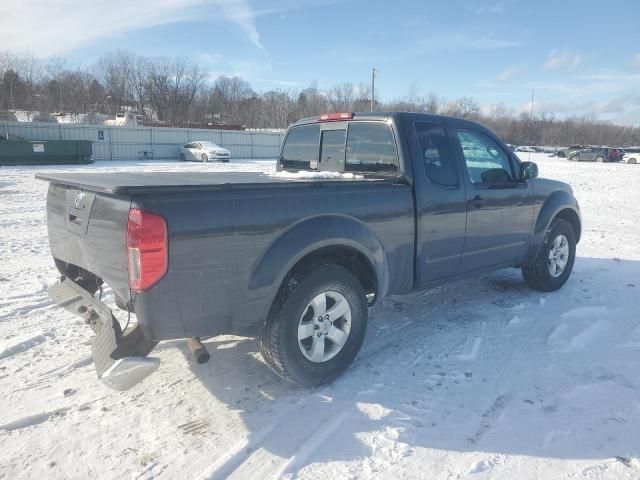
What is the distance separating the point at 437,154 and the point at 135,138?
1351 inches

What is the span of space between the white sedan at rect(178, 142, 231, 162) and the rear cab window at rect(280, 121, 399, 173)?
28549mm

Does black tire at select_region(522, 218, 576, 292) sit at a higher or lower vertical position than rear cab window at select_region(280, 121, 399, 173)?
lower

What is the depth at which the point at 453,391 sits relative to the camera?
3379 millimetres

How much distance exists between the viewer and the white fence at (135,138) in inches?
1261

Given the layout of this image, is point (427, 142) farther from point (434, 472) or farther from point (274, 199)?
point (434, 472)

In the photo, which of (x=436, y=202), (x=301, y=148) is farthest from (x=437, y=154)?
(x=301, y=148)

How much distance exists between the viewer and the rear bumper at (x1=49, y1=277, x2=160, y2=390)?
2.62 metres

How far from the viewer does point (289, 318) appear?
3.16m

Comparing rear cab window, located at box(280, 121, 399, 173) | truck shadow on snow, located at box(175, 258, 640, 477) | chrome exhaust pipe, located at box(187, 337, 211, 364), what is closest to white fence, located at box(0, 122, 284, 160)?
rear cab window, located at box(280, 121, 399, 173)

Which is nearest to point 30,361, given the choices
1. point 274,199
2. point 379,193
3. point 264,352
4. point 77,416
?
point 77,416

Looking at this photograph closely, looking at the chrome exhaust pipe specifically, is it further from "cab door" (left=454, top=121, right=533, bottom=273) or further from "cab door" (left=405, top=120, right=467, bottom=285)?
"cab door" (left=454, top=121, right=533, bottom=273)

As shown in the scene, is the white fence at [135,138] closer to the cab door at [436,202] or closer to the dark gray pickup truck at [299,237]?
the dark gray pickup truck at [299,237]

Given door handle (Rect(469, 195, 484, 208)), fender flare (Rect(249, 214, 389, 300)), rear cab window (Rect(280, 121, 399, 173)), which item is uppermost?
rear cab window (Rect(280, 121, 399, 173))

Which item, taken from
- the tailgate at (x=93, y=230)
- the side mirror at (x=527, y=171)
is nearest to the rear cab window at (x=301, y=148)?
the side mirror at (x=527, y=171)
